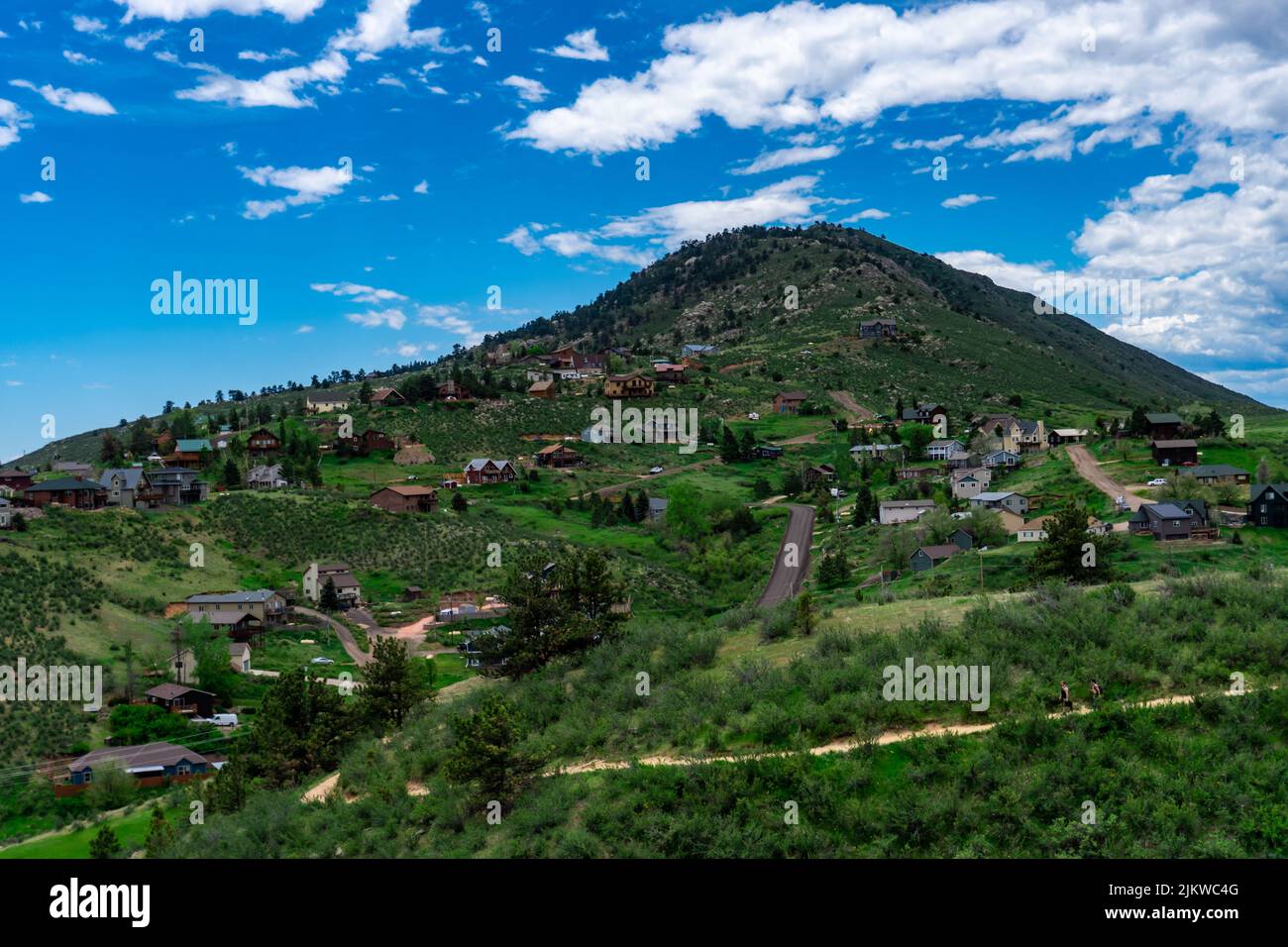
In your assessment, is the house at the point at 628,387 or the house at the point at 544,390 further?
the house at the point at 628,387

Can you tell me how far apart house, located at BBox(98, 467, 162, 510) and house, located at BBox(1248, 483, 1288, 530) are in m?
79.4

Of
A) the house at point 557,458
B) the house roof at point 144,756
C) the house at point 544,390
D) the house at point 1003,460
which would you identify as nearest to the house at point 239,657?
the house roof at point 144,756

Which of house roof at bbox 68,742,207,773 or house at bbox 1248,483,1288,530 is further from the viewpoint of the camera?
house at bbox 1248,483,1288,530

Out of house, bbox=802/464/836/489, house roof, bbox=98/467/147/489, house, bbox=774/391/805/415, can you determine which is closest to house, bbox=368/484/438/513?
house roof, bbox=98/467/147/489

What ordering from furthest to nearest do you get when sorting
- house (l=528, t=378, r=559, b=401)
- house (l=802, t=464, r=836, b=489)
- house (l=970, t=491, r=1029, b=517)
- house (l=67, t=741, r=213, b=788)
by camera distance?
house (l=528, t=378, r=559, b=401) → house (l=802, t=464, r=836, b=489) → house (l=970, t=491, r=1029, b=517) → house (l=67, t=741, r=213, b=788)

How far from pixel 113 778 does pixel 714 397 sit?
95.3m

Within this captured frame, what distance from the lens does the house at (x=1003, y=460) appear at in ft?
252

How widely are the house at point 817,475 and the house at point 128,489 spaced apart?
2287 inches

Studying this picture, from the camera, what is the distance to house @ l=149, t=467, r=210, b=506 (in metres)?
71.7

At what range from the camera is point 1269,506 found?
2010 inches

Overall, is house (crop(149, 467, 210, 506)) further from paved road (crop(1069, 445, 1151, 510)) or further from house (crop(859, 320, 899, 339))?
house (crop(859, 320, 899, 339))

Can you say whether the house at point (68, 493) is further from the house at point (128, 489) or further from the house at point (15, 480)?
the house at point (15, 480)

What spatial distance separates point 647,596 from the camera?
190 ft
